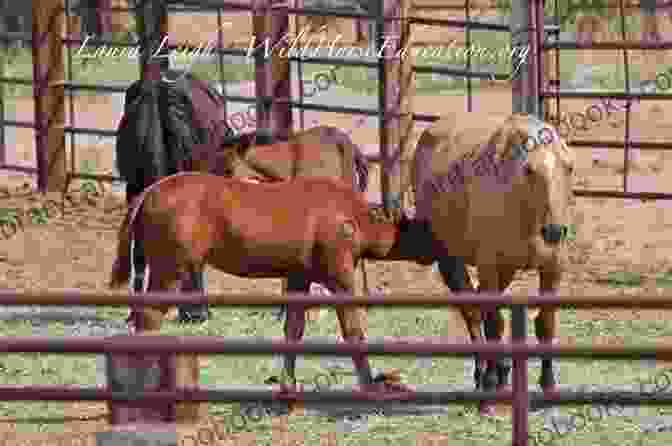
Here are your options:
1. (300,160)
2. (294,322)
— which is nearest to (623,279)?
(300,160)

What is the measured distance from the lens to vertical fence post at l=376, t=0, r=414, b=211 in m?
11.8

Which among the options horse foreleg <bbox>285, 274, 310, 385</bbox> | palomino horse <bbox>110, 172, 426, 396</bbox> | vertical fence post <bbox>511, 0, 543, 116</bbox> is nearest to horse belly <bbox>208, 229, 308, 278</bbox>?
palomino horse <bbox>110, 172, 426, 396</bbox>

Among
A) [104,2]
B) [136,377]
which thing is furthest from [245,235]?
[104,2]

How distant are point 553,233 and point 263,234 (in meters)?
1.36

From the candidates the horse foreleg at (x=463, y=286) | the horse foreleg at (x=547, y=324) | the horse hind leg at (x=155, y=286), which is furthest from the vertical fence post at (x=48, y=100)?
the horse foreleg at (x=547, y=324)

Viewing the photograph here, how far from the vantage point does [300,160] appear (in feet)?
33.3

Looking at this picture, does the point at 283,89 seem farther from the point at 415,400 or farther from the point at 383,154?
the point at 415,400

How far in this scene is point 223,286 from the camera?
1115cm

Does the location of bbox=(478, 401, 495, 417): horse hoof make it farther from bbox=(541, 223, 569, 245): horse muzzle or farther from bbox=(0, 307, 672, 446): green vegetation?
bbox=(541, 223, 569, 245): horse muzzle

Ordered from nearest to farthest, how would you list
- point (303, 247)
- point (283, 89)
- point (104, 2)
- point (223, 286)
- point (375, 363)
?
point (303, 247), point (375, 363), point (223, 286), point (283, 89), point (104, 2)

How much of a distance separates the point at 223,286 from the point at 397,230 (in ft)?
10.6

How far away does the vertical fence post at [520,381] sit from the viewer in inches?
218

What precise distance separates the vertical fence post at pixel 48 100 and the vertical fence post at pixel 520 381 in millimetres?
8419

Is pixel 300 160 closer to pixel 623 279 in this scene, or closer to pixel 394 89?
pixel 394 89
